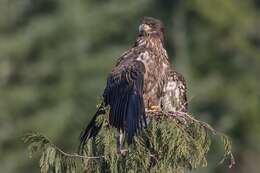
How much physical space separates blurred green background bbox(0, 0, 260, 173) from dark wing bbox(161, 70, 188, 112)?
21033 mm

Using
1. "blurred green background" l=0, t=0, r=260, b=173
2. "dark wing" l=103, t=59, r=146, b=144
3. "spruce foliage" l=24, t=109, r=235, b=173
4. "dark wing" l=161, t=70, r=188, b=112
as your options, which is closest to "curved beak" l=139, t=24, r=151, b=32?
"dark wing" l=161, t=70, r=188, b=112

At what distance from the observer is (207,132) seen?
10.7 metres

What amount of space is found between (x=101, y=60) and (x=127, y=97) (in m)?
26.6

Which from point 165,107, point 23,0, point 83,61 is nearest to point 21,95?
Answer: point 83,61

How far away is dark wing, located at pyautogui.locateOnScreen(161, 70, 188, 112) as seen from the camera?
41.3ft

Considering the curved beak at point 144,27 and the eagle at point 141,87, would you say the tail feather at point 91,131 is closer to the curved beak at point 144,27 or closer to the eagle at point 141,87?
the eagle at point 141,87

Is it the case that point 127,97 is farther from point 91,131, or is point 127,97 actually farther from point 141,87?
point 91,131

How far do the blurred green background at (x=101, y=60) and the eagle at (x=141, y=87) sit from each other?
2112cm

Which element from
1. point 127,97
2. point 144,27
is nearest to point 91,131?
point 127,97

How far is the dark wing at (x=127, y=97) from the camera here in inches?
428

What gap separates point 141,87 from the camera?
459 inches

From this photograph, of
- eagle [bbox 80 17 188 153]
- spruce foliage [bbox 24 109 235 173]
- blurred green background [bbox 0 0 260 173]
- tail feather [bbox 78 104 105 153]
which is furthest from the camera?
blurred green background [bbox 0 0 260 173]

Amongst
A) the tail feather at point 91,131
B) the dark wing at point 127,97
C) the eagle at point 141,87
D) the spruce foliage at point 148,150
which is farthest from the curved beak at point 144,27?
the spruce foliage at point 148,150

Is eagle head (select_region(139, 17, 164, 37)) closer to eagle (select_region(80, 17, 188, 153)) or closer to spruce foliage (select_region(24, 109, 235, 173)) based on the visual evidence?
eagle (select_region(80, 17, 188, 153))
